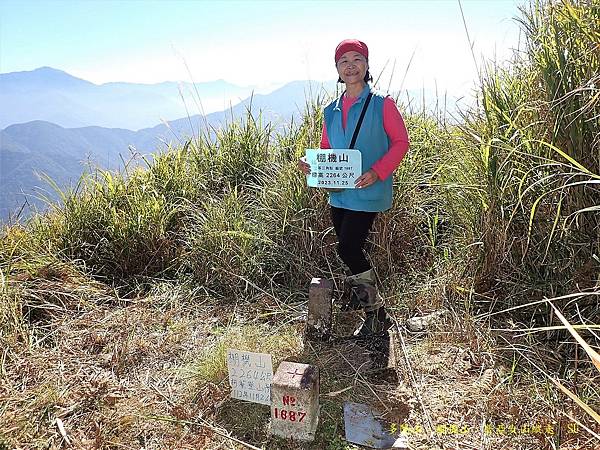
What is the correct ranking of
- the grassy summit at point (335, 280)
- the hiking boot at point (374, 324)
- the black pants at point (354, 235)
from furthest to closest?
1. the hiking boot at point (374, 324)
2. the black pants at point (354, 235)
3. the grassy summit at point (335, 280)

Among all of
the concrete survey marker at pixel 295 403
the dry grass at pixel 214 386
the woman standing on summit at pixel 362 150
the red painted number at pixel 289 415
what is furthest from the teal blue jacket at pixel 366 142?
the red painted number at pixel 289 415

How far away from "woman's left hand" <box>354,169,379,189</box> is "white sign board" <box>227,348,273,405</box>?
94cm

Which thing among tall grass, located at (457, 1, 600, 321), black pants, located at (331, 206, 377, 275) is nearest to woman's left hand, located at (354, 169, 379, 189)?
black pants, located at (331, 206, 377, 275)

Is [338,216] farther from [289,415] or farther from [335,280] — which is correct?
[289,415]

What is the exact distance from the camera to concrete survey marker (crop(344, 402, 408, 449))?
5.86 ft

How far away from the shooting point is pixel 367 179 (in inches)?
86.5

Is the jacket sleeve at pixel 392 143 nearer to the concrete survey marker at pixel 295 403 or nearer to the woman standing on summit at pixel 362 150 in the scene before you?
the woman standing on summit at pixel 362 150

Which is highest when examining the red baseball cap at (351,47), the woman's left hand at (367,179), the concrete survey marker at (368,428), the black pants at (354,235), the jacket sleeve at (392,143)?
the red baseball cap at (351,47)

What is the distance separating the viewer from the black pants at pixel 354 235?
2367 mm

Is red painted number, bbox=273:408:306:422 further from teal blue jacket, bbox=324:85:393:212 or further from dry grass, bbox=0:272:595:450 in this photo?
teal blue jacket, bbox=324:85:393:212

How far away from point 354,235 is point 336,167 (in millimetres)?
377

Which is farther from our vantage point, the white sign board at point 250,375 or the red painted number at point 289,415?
the white sign board at point 250,375

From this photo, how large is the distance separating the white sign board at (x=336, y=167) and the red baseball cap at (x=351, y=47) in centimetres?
48

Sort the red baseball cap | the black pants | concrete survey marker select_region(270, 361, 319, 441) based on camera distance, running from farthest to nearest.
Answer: the black pants
the red baseball cap
concrete survey marker select_region(270, 361, 319, 441)
